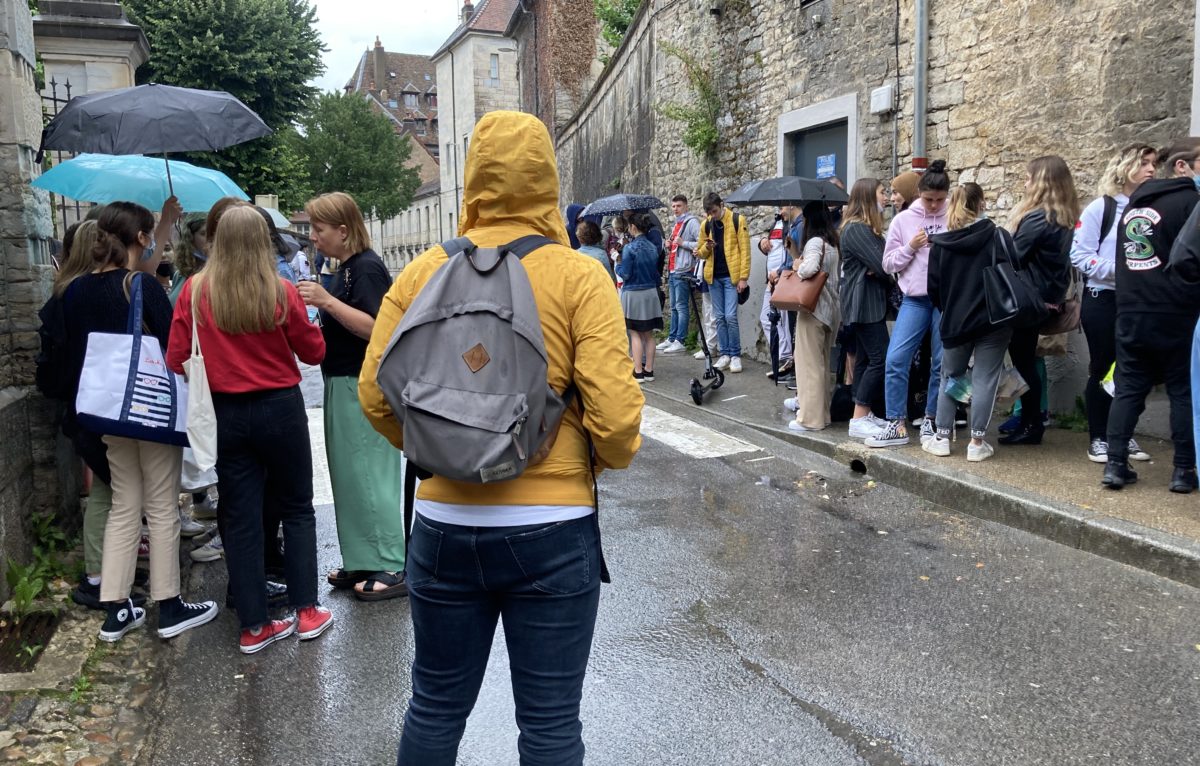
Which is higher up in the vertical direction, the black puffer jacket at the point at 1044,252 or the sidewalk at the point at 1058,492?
the black puffer jacket at the point at 1044,252

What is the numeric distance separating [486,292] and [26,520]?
393 centimetres

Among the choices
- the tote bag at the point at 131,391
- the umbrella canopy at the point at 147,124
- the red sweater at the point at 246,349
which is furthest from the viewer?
the umbrella canopy at the point at 147,124

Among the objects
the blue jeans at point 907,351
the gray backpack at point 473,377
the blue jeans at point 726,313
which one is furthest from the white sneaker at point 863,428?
the gray backpack at point 473,377

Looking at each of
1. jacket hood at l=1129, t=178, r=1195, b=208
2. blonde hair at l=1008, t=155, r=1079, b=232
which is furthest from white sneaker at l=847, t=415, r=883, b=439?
jacket hood at l=1129, t=178, r=1195, b=208

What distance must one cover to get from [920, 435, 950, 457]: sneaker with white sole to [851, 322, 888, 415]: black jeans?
2.49 feet

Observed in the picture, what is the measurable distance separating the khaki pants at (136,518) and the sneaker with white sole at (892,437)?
15.7ft

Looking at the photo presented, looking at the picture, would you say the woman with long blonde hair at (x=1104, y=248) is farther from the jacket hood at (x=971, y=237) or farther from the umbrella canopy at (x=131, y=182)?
the umbrella canopy at (x=131, y=182)

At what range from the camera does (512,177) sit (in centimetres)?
232

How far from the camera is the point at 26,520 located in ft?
16.1

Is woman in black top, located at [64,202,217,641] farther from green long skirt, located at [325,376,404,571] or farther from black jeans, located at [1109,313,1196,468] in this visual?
black jeans, located at [1109,313,1196,468]

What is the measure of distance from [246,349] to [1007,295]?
4.53 meters

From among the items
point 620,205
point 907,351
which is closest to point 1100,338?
point 907,351

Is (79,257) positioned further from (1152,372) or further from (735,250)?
(735,250)

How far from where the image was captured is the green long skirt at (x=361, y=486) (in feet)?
15.2
